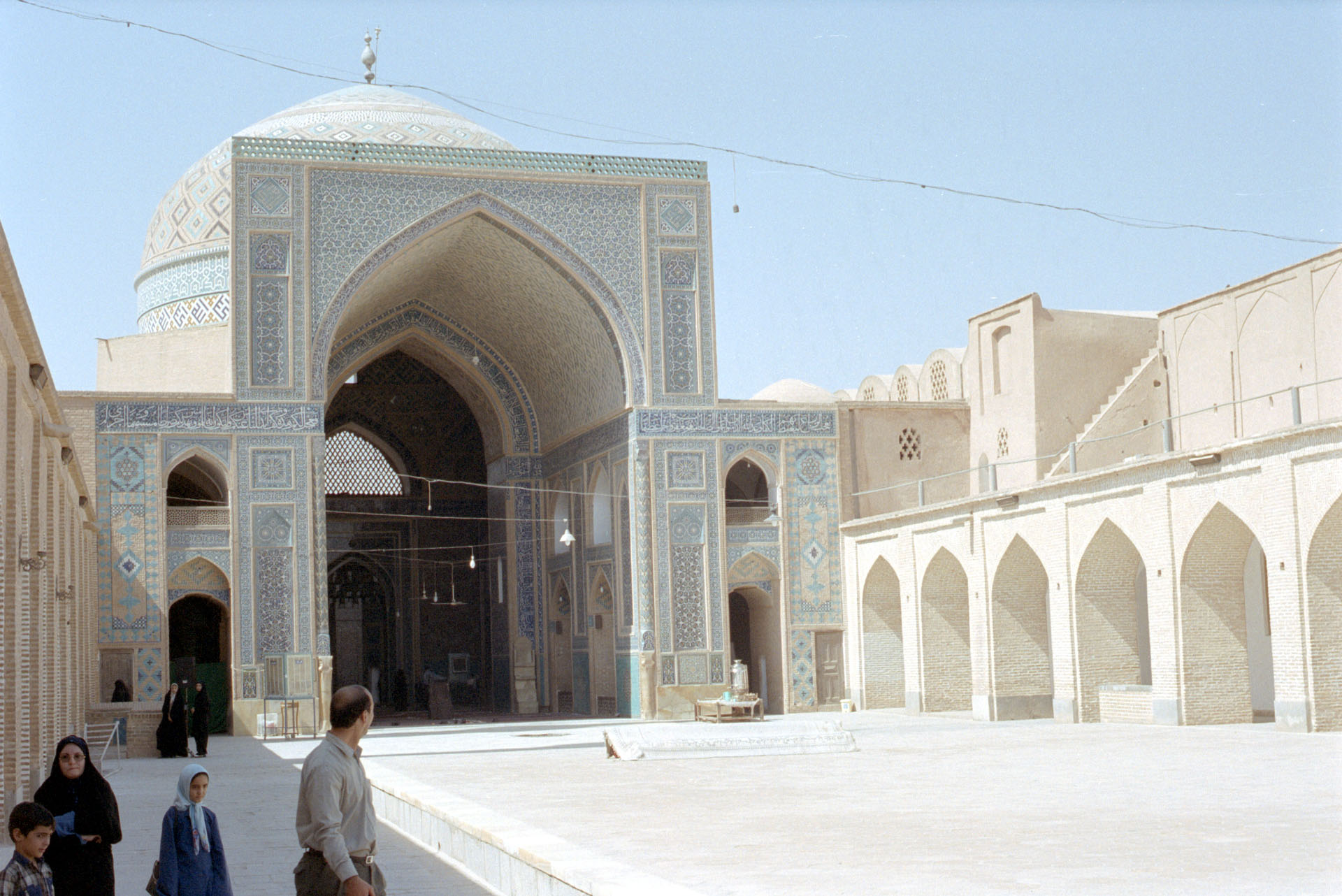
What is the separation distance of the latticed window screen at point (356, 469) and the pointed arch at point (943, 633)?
11453 millimetres

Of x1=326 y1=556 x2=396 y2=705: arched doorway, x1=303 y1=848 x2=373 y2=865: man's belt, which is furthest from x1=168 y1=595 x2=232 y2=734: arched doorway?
x1=303 y1=848 x2=373 y2=865: man's belt

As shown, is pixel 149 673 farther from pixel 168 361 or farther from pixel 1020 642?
pixel 1020 642

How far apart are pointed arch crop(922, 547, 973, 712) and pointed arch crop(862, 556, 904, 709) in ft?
4.48

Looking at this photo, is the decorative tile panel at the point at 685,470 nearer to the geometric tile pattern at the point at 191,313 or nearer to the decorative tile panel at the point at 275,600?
the decorative tile panel at the point at 275,600

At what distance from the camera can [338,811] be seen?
4.21 metres

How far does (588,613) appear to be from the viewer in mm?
23422

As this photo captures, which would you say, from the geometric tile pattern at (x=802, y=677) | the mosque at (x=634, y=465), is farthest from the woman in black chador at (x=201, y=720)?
the geometric tile pattern at (x=802, y=677)

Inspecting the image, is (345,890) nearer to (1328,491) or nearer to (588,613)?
(1328,491)

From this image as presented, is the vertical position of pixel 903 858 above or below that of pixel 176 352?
below

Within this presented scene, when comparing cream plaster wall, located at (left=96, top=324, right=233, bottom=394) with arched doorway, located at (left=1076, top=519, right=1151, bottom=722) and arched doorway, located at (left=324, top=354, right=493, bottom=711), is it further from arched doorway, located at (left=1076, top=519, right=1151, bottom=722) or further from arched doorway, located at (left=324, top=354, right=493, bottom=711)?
arched doorway, located at (left=1076, top=519, right=1151, bottom=722)

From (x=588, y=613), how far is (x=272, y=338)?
20.4 ft

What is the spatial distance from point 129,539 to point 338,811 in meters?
16.8

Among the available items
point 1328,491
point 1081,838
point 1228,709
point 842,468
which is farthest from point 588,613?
point 1081,838

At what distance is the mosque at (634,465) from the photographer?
56.3 ft
